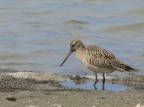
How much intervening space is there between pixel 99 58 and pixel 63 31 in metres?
6.71

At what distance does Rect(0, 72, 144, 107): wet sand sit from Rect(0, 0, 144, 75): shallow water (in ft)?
9.94

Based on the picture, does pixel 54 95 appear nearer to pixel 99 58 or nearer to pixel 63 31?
pixel 99 58

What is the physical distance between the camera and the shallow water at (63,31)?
14.7m

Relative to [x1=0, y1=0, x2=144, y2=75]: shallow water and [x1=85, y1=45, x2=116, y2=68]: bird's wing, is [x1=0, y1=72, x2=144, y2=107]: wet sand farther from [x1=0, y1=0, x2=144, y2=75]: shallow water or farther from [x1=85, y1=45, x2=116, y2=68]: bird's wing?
[x1=0, y1=0, x2=144, y2=75]: shallow water

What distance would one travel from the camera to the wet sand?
8.30 meters

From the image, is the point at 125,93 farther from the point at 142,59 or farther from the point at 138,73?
the point at 142,59

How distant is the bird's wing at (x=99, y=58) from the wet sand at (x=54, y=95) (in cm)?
69

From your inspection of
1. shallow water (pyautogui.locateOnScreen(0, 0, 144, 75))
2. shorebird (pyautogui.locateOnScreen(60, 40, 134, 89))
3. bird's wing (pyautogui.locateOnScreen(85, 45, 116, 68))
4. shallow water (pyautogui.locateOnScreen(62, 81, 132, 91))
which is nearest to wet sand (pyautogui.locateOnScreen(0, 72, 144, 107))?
shallow water (pyautogui.locateOnScreen(62, 81, 132, 91))

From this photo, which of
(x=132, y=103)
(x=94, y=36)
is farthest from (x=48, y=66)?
(x=132, y=103)

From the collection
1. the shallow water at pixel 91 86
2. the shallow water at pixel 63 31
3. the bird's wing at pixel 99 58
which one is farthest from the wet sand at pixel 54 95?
the shallow water at pixel 63 31

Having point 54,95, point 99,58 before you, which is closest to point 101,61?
point 99,58

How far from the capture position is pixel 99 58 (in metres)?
11.2

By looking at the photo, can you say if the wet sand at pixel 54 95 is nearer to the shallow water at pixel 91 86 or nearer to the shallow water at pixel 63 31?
the shallow water at pixel 91 86

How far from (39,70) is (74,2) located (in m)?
8.93
